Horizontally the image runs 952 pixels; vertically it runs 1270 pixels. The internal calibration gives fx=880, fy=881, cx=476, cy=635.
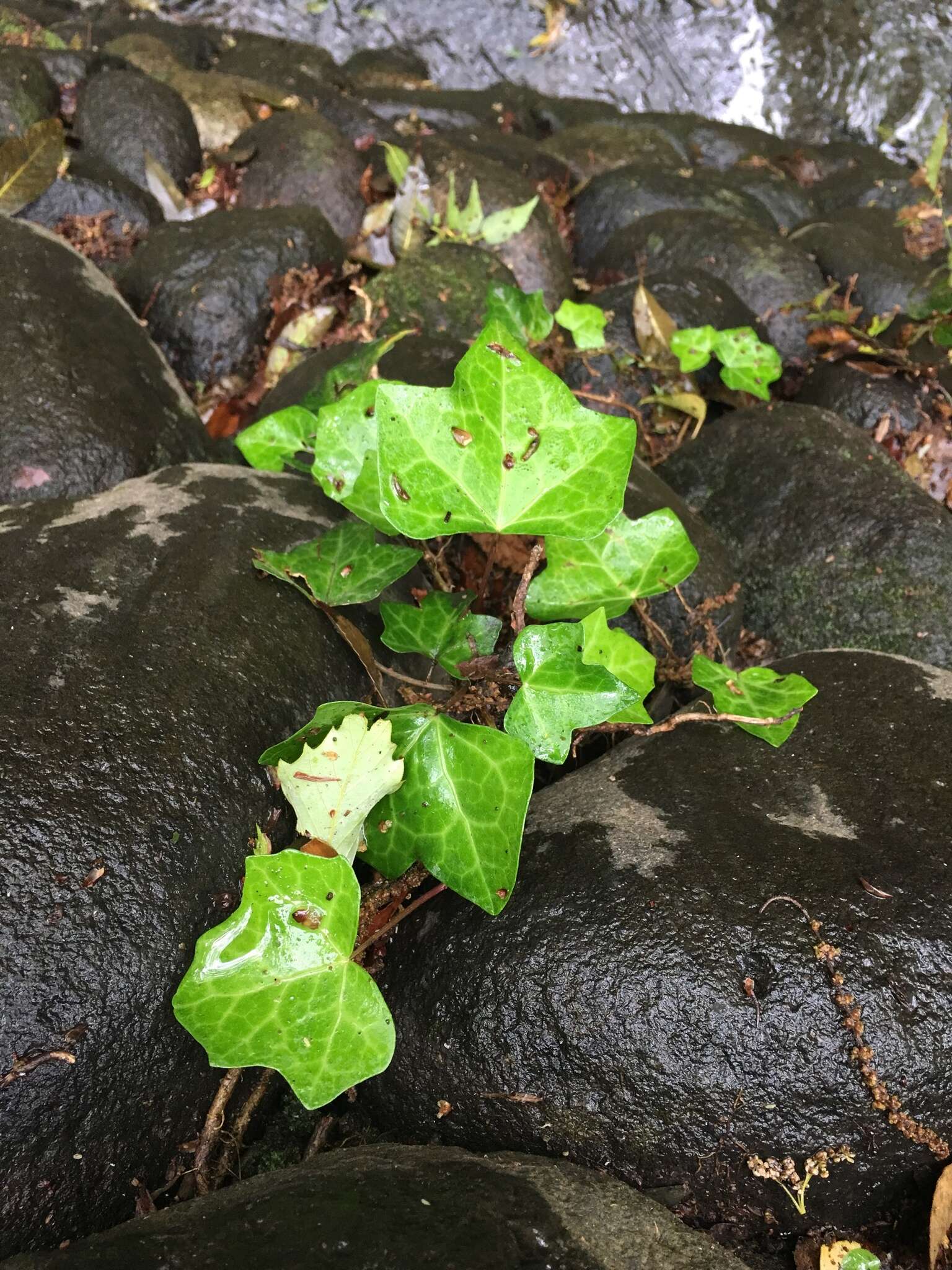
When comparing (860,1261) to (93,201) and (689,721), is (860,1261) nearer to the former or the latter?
(689,721)

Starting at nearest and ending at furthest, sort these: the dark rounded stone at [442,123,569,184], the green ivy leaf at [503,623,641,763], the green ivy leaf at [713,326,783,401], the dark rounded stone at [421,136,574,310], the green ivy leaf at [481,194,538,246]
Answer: the green ivy leaf at [503,623,641,763], the green ivy leaf at [713,326,783,401], the green ivy leaf at [481,194,538,246], the dark rounded stone at [421,136,574,310], the dark rounded stone at [442,123,569,184]

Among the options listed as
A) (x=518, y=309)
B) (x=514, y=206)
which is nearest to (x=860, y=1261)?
(x=518, y=309)

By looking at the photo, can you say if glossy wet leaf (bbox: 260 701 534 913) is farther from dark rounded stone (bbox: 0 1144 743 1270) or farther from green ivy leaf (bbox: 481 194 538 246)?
green ivy leaf (bbox: 481 194 538 246)

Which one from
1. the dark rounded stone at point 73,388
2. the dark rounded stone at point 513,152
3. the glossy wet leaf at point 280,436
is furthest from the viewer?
the dark rounded stone at point 513,152

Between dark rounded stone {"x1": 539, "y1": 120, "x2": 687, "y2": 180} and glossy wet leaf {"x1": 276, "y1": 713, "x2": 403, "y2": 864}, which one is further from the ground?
dark rounded stone {"x1": 539, "y1": 120, "x2": 687, "y2": 180}

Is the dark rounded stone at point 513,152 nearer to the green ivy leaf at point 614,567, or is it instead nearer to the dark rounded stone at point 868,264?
the dark rounded stone at point 868,264

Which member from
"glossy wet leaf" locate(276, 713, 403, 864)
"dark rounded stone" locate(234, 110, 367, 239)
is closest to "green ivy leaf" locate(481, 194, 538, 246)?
"dark rounded stone" locate(234, 110, 367, 239)

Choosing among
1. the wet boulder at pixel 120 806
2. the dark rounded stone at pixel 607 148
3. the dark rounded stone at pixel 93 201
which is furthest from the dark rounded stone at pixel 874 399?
the dark rounded stone at pixel 93 201
